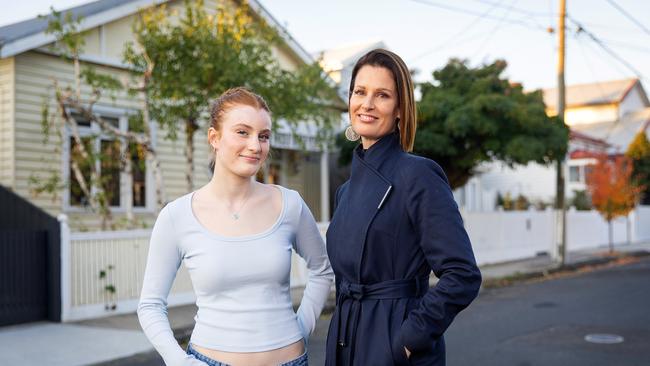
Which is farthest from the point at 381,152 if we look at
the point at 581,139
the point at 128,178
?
the point at 581,139

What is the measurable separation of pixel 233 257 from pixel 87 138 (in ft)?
36.6

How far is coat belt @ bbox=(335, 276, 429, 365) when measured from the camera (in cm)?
250

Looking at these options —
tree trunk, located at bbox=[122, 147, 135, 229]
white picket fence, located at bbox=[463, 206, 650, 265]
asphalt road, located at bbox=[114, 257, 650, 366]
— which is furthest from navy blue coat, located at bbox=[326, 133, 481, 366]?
white picket fence, located at bbox=[463, 206, 650, 265]

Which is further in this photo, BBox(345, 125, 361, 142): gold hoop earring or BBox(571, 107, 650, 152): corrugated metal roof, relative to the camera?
BBox(571, 107, 650, 152): corrugated metal roof

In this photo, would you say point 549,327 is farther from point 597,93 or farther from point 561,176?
point 597,93

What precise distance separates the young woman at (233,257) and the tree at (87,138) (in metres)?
8.72

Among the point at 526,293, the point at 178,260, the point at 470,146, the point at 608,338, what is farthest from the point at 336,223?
the point at 470,146

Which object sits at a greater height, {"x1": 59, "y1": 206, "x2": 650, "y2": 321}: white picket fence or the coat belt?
the coat belt

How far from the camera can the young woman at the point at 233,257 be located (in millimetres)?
2516

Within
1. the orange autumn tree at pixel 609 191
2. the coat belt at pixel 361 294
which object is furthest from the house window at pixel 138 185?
the orange autumn tree at pixel 609 191

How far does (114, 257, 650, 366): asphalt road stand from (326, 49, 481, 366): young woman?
189 inches

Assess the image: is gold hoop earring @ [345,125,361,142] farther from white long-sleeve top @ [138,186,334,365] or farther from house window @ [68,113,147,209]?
house window @ [68,113,147,209]

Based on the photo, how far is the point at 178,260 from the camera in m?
2.65

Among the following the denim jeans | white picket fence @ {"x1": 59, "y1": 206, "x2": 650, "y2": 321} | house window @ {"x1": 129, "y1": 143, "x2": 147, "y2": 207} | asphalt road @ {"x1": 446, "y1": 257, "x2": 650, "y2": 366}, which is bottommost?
asphalt road @ {"x1": 446, "y1": 257, "x2": 650, "y2": 366}
